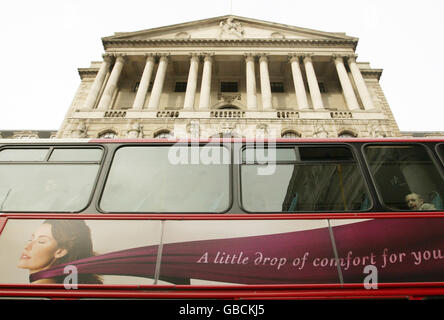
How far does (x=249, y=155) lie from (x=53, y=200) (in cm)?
270

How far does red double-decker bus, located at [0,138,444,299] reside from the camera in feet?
8.39

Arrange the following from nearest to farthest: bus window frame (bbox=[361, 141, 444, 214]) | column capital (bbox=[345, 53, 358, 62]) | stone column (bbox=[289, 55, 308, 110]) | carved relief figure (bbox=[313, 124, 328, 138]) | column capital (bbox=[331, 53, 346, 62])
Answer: bus window frame (bbox=[361, 141, 444, 214])
carved relief figure (bbox=[313, 124, 328, 138])
stone column (bbox=[289, 55, 308, 110])
column capital (bbox=[345, 53, 358, 62])
column capital (bbox=[331, 53, 346, 62])

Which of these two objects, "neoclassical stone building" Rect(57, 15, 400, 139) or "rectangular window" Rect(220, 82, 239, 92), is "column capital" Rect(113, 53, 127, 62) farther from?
"rectangular window" Rect(220, 82, 239, 92)

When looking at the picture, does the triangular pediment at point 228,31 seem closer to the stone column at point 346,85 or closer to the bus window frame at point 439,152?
the stone column at point 346,85

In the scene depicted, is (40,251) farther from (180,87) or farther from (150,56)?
(150,56)

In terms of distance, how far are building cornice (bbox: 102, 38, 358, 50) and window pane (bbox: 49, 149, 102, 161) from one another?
19.8 m

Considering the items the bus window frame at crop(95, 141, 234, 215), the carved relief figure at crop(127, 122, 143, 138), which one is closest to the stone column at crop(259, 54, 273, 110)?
the carved relief figure at crop(127, 122, 143, 138)

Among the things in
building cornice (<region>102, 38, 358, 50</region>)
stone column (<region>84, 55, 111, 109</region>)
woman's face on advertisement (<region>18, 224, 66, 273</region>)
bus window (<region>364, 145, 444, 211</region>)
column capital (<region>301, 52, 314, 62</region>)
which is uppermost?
building cornice (<region>102, 38, 358, 50</region>)

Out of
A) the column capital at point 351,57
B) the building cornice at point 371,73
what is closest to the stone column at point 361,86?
the column capital at point 351,57

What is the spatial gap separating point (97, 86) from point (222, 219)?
19.0 meters

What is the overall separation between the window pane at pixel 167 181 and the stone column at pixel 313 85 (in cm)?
1470

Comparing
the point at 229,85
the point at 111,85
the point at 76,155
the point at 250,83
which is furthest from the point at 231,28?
the point at 76,155

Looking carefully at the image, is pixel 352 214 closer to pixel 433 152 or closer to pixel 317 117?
pixel 433 152
